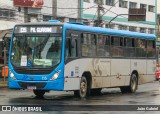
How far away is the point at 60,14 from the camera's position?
57.1m

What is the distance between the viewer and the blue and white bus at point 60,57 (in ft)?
60.3

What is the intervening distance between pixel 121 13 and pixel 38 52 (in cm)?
5191

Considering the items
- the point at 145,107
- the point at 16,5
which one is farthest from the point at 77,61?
the point at 16,5

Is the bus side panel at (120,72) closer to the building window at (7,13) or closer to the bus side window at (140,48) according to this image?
the bus side window at (140,48)

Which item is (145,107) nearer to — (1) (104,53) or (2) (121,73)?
(1) (104,53)

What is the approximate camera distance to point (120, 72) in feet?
76.3

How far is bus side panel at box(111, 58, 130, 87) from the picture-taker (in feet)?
73.9

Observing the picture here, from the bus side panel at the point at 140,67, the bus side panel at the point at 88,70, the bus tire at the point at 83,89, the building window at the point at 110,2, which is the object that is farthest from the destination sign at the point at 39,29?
the building window at the point at 110,2

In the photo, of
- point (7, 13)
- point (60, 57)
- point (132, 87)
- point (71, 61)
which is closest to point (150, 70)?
point (132, 87)

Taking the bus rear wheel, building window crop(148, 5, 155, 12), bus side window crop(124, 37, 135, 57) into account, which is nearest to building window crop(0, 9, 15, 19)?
the bus rear wheel

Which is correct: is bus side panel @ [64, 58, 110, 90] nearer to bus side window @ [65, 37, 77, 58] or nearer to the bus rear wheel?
bus side window @ [65, 37, 77, 58]

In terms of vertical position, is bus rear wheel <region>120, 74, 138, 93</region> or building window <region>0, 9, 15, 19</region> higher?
building window <region>0, 9, 15, 19</region>

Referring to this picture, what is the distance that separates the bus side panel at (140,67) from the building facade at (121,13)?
30.4 metres

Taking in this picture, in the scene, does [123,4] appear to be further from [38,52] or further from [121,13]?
[38,52]
